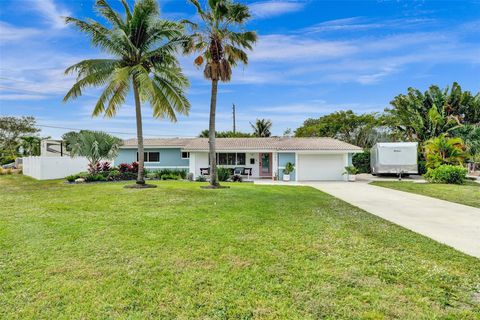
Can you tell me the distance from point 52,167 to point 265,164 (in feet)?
55.2

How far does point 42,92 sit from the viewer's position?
98.6ft

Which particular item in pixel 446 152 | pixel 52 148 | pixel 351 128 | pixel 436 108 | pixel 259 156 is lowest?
pixel 259 156

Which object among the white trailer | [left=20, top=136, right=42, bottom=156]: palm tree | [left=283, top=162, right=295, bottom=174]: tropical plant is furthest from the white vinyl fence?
the white trailer

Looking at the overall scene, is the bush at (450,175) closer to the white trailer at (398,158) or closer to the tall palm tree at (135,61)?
the white trailer at (398,158)

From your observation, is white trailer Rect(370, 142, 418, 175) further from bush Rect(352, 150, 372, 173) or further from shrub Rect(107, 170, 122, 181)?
shrub Rect(107, 170, 122, 181)

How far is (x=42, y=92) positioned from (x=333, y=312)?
3535cm

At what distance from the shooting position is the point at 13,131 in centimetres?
4334

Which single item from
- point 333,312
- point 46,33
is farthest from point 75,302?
point 46,33

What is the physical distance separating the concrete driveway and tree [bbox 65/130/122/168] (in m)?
15.2

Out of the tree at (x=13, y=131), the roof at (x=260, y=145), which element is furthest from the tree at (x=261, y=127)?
the tree at (x=13, y=131)

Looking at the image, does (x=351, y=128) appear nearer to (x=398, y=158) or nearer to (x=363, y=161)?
(x=363, y=161)

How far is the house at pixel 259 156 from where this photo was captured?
22.9 meters

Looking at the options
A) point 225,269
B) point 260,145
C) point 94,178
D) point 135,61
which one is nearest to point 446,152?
point 260,145

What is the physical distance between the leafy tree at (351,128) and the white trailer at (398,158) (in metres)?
13.8
